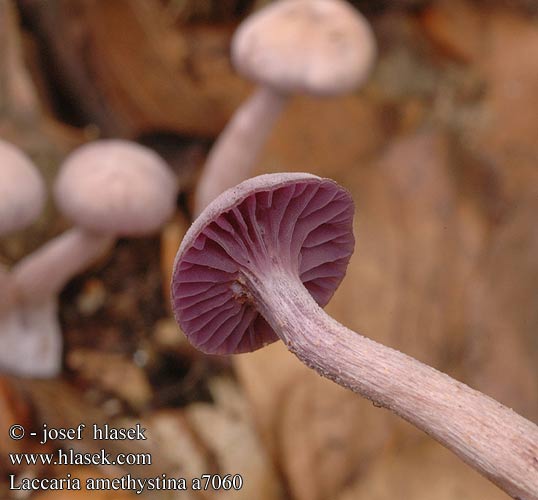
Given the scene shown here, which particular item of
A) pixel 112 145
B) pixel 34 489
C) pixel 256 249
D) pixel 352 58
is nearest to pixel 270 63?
pixel 352 58

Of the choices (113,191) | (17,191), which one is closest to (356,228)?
(113,191)

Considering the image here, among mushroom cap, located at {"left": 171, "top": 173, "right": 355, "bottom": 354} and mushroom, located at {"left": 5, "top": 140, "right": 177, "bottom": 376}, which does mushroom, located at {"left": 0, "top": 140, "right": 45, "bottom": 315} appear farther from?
mushroom cap, located at {"left": 171, "top": 173, "right": 355, "bottom": 354}

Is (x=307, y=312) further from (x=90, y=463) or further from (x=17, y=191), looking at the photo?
(x=17, y=191)

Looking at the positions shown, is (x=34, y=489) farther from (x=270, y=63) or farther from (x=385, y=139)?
(x=385, y=139)

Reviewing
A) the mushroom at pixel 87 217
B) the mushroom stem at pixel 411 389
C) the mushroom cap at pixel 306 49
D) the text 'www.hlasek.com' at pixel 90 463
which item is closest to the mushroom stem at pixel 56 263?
the mushroom at pixel 87 217

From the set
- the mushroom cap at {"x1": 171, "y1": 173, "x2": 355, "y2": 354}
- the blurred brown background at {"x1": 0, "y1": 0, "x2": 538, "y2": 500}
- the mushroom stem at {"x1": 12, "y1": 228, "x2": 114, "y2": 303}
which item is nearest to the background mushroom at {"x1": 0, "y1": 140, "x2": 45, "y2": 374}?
the mushroom stem at {"x1": 12, "y1": 228, "x2": 114, "y2": 303}

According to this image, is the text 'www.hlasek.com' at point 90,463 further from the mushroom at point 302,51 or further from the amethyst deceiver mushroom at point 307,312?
the mushroom at point 302,51
